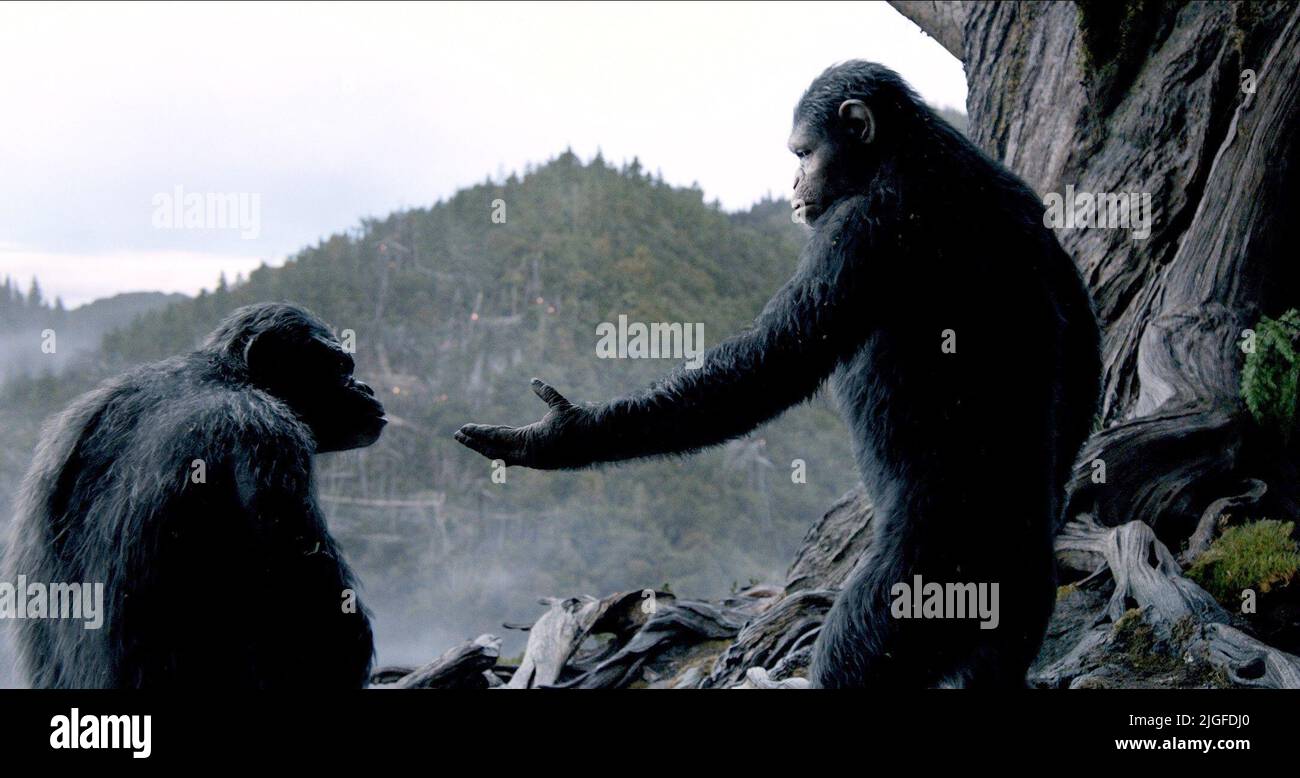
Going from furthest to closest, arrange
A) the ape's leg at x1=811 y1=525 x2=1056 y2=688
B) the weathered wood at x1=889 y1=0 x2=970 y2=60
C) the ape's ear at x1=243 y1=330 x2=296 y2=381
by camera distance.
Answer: the weathered wood at x1=889 y1=0 x2=970 y2=60 < the ape's ear at x1=243 y1=330 x2=296 y2=381 < the ape's leg at x1=811 y1=525 x2=1056 y2=688

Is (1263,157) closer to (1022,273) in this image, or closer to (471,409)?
(1022,273)

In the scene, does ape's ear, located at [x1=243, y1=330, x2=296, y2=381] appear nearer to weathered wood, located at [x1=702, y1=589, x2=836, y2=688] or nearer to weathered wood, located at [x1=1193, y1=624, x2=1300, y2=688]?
weathered wood, located at [x1=702, y1=589, x2=836, y2=688]

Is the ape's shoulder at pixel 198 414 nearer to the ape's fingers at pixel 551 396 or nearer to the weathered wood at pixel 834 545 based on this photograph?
the ape's fingers at pixel 551 396

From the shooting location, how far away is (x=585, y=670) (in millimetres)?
6625

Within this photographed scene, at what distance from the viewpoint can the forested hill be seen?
11.8 metres

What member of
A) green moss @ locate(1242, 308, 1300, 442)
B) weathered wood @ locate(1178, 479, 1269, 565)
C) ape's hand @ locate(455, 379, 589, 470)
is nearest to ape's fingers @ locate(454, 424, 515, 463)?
ape's hand @ locate(455, 379, 589, 470)

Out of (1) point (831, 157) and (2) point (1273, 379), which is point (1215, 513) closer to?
(2) point (1273, 379)

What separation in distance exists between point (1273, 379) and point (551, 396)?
→ 17.1ft

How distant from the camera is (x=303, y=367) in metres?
3.79

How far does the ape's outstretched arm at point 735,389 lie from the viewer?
3.46m

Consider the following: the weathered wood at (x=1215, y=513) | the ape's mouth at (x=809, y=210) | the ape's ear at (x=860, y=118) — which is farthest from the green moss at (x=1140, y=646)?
the ape's ear at (x=860, y=118)

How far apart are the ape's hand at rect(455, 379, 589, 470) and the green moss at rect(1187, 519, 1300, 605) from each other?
3.89 metres
